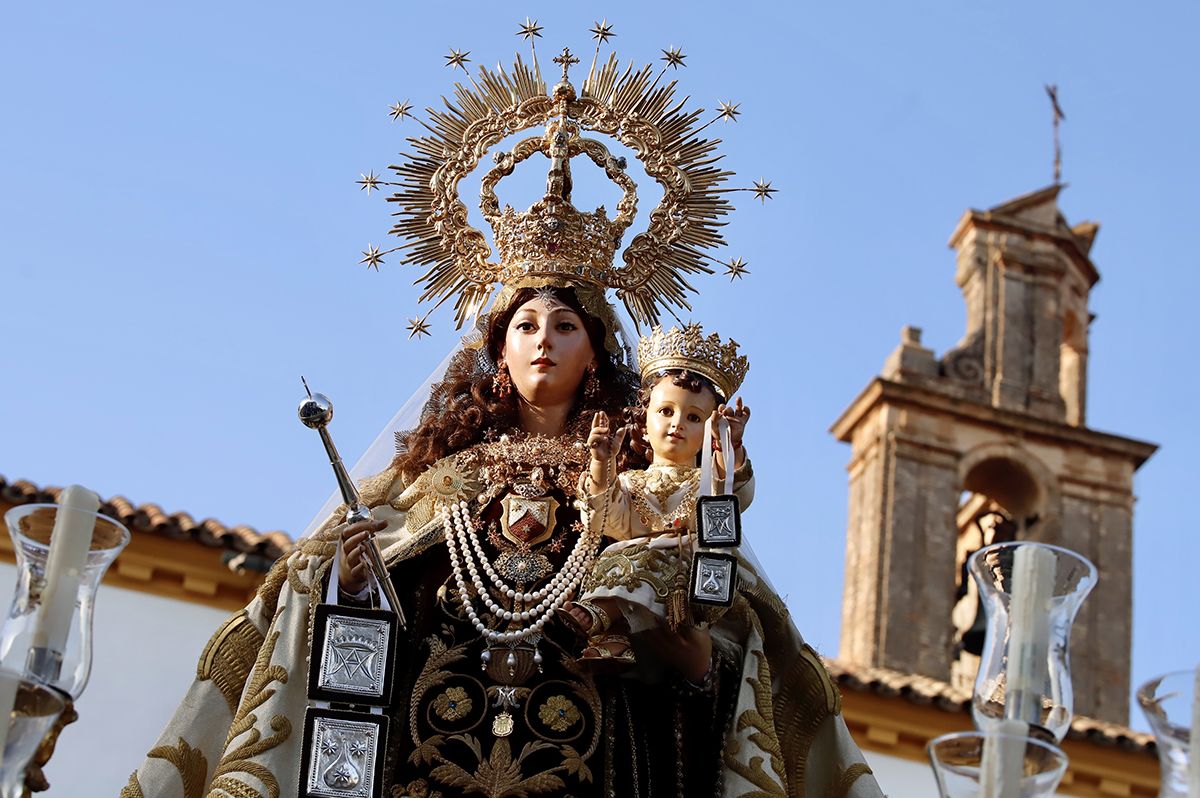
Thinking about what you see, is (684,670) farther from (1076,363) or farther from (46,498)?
(1076,363)

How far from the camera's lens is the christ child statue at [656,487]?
5.35m

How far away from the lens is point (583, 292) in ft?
20.4

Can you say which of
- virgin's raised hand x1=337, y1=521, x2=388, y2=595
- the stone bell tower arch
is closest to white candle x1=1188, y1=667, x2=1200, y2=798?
virgin's raised hand x1=337, y1=521, x2=388, y2=595

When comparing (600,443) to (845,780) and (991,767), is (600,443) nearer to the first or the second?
(845,780)

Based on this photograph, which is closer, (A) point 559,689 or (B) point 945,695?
(A) point 559,689

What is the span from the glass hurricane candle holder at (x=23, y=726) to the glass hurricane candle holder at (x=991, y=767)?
1314 mm

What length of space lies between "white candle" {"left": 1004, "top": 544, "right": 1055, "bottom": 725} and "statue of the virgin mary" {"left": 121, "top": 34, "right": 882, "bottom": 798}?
1.38 meters

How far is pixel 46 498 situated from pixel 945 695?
16.5 feet

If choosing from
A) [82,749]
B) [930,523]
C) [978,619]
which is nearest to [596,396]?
[82,749]

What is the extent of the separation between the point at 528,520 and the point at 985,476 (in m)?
18.6

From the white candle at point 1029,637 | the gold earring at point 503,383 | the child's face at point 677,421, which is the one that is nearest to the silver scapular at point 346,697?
the child's face at point 677,421

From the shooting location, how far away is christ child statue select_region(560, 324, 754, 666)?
535cm

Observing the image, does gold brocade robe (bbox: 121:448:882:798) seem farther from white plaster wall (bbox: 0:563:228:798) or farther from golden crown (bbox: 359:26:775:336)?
white plaster wall (bbox: 0:563:228:798)

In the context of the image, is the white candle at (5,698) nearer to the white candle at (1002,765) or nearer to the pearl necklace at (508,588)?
the white candle at (1002,765)
